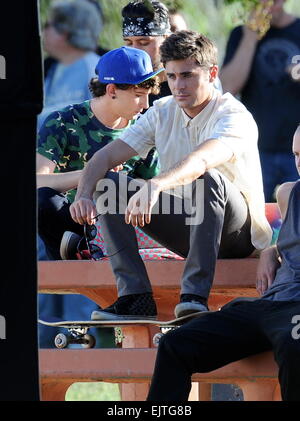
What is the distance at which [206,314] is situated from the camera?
181 inches

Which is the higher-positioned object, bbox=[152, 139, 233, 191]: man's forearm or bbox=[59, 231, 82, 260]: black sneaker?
bbox=[152, 139, 233, 191]: man's forearm

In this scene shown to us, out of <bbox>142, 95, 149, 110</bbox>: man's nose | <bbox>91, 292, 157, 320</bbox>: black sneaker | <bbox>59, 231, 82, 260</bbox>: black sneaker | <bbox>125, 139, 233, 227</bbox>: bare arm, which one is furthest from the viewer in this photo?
<bbox>142, 95, 149, 110</bbox>: man's nose

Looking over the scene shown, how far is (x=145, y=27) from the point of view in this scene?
623cm

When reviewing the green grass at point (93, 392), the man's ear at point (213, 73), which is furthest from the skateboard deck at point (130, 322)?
the green grass at point (93, 392)

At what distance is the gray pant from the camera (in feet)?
16.1

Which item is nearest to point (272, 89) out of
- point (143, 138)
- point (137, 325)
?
point (143, 138)

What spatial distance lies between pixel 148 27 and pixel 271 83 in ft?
5.06

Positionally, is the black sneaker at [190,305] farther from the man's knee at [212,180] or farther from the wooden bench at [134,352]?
the man's knee at [212,180]

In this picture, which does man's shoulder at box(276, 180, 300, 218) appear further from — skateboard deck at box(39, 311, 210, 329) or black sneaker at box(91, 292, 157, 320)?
black sneaker at box(91, 292, 157, 320)

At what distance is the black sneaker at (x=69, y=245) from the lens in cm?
561

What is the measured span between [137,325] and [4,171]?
233cm

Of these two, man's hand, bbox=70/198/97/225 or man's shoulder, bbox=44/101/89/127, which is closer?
man's hand, bbox=70/198/97/225

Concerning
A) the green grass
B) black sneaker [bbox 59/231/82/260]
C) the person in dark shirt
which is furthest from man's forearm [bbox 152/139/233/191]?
the green grass

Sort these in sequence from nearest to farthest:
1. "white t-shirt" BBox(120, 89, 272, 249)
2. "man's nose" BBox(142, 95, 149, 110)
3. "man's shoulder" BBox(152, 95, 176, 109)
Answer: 1. "white t-shirt" BBox(120, 89, 272, 249)
2. "man's shoulder" BBox(152, 95, 176, 109)
3. "man's nose" BBox(142, 95, 149, 110)
